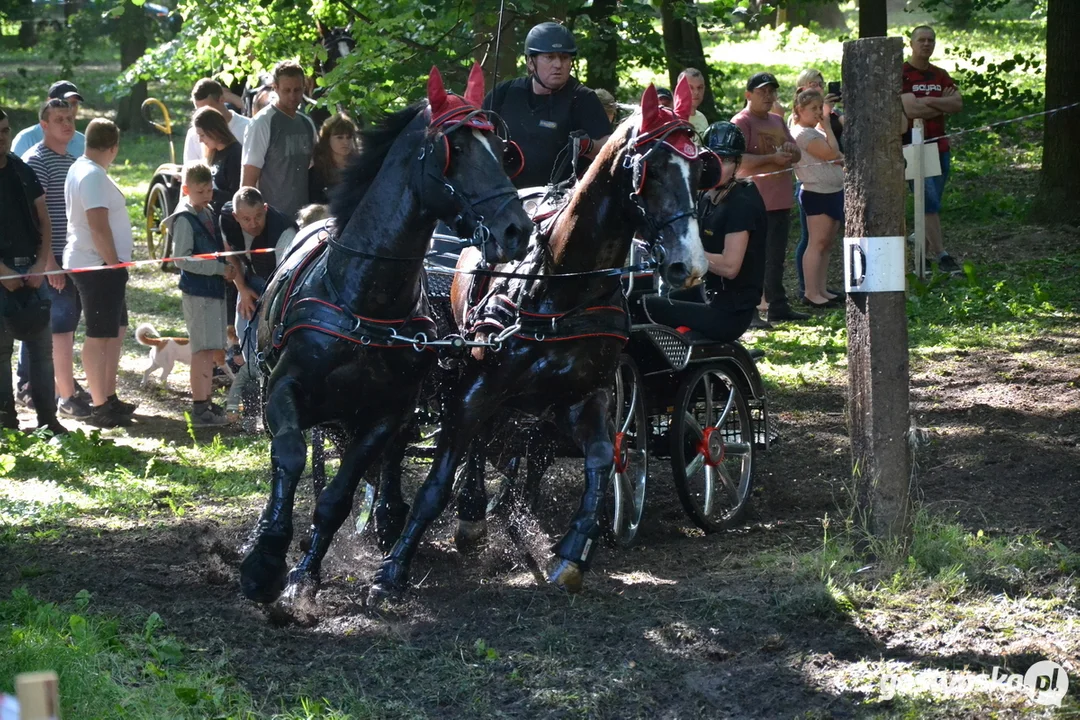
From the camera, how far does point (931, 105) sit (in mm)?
12727

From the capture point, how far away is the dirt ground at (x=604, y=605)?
445 centimetres

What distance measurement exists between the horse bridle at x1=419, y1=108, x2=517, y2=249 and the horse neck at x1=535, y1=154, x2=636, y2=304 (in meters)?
0.57

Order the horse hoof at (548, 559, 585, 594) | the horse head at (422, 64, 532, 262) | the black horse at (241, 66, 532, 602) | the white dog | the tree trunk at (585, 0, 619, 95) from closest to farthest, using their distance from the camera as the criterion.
→ the horse head at (422, 64, 532, 262) → the black horse at (241, 66, 532, 602) → the horse hoof at (548, 559, 585, 594) → the white dog → the tree trunk at (585, 0, 619, 95)

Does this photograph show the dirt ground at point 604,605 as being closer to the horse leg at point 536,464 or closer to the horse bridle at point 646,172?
the horse leg at point 536,464

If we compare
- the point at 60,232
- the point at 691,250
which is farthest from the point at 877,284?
the point at 60,232

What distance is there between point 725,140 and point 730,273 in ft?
2.29

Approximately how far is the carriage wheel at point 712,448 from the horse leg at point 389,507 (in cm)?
135

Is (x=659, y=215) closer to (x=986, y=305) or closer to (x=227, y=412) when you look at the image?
(x=227, y=412)

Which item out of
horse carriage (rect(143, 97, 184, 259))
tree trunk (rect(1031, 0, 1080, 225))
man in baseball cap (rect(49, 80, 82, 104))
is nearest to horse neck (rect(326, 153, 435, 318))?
man in baseball cap (rect(49, 80, 82, 104))

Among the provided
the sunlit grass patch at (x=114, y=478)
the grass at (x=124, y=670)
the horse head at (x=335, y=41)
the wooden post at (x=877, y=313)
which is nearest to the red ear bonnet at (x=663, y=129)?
the wooden post at (x=877, y=313)

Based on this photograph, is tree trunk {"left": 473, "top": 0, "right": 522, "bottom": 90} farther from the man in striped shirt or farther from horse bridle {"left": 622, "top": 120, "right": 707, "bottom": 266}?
horse bridle {"left": 622, "top": 120, "right": 707, "bottom": 266}

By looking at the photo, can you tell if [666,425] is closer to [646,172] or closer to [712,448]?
[712,448]

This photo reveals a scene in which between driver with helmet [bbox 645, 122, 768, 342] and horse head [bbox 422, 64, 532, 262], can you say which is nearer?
horse head [bbox 422, 64, 532, 262]

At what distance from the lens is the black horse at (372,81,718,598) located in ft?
18.3
